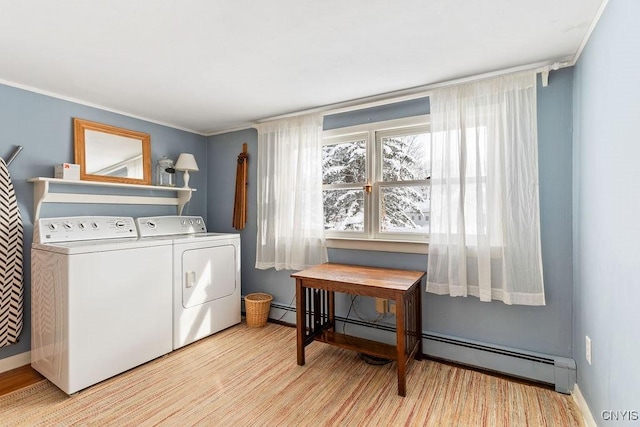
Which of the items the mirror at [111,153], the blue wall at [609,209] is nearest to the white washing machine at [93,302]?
the mirror at [111,153]

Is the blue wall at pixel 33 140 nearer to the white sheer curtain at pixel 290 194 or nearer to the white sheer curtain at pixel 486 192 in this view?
the white sheer curtain at pixel 290 194

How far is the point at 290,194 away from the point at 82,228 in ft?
5.72

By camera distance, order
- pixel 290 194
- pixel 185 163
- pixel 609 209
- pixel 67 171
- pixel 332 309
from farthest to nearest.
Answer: pixel 185 163
pixel 290 194
pixel 332 309
pixel 67 171
pixel 609 209

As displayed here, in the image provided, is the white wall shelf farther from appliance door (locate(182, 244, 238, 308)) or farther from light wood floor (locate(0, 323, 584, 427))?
light wood floor (locate(0, 323, 584, 427))

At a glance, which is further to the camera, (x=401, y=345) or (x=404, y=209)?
(x=404, y=209)

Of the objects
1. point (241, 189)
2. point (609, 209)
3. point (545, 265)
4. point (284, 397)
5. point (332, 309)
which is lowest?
point (284, 397)

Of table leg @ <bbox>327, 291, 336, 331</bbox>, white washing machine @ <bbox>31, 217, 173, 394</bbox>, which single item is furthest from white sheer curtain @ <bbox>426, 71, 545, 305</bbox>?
white washing machine @ <bbox>31, 217, 173, 394</bbox>

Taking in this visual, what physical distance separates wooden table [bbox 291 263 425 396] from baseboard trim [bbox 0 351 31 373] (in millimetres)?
2095

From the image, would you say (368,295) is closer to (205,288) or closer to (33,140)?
(205,288)

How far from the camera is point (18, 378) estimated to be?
7.07ft

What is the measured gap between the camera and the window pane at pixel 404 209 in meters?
2.53

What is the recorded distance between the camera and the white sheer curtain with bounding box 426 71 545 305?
1.98 meters

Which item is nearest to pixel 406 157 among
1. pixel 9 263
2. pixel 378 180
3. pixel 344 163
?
pixel 378 180

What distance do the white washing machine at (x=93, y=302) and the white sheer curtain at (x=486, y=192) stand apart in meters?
2.16
